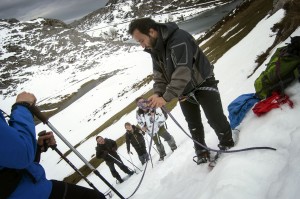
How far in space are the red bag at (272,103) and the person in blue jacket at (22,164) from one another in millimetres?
3788

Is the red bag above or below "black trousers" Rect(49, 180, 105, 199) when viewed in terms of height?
below

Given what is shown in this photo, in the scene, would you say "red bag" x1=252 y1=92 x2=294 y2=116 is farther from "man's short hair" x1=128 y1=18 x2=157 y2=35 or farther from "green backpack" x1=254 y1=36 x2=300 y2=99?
"man's short hair" x1=128 y1=18 x2=157 y2=35

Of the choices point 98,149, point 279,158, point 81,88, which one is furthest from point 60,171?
point 81,88

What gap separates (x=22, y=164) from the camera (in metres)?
2.46

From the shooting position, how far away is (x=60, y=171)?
31484 mm

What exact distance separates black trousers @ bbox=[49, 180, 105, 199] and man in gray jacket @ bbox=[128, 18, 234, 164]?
173 cm

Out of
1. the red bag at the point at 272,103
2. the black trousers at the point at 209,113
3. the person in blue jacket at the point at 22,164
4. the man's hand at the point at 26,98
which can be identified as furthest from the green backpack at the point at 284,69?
the man's hand at the point at 26,98

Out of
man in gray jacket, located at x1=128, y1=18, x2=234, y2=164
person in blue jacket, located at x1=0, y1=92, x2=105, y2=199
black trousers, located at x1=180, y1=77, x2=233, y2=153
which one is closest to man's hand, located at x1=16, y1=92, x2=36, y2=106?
person in blue jacket, located at x1=0, y1=92, x2=105, y2=199

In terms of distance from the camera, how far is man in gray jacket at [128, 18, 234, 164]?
4125 mm

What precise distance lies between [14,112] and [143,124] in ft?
27.3

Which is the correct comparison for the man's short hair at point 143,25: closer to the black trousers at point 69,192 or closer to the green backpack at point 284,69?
the black trousers at point 69,192

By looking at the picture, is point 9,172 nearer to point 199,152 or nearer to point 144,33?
point 144,33

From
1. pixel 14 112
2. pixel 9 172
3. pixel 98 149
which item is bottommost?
pixel 98 149

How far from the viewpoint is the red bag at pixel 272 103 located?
4.78 m
